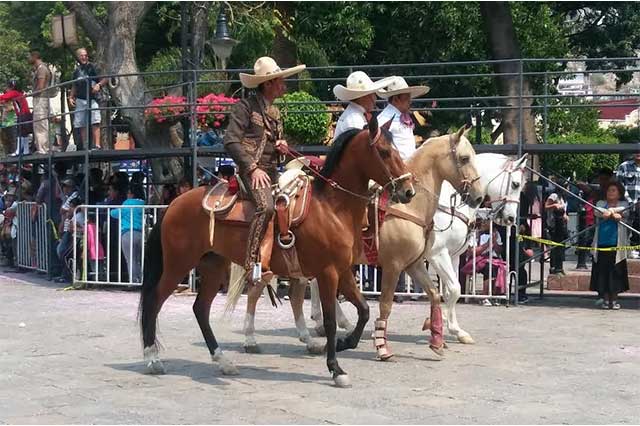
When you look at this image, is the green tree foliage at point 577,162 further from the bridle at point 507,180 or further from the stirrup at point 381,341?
the stirrup at point 381,341

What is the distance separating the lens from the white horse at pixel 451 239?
35.6ft

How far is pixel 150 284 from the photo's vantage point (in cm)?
968

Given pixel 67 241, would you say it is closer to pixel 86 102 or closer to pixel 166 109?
pixel 86 102

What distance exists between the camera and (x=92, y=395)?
8.31m

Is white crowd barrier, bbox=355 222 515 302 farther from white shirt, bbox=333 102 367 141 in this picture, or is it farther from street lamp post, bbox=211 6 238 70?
street lamp post, bbox=211 6 238 70

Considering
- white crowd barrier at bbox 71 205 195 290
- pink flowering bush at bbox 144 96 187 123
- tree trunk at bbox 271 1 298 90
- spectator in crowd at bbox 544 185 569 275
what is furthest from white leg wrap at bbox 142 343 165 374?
tree trunk at bbox 271 1 298 90

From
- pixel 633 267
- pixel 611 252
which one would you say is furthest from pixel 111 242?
pixel 633 267

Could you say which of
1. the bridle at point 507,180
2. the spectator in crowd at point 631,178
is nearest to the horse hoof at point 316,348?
the bridle at point 507,180

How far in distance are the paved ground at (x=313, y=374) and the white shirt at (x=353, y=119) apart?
7.91ft

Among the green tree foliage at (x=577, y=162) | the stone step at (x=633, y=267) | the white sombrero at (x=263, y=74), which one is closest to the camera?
the white sombrero at (x=263, y=74)

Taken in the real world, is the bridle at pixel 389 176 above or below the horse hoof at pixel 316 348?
above

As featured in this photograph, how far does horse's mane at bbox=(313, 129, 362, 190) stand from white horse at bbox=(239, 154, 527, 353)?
161 cm

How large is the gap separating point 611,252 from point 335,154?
21.9 ft

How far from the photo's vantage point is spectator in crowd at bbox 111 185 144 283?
15.9 m
